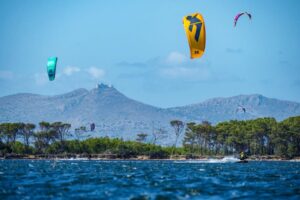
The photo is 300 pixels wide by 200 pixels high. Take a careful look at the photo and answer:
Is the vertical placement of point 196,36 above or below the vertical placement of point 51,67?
below

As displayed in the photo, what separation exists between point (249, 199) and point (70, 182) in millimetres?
21749

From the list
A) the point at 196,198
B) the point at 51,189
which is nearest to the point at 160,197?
the point at 196,198

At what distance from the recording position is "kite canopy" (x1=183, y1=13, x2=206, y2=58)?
2544 inches

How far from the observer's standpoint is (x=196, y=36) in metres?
64.8

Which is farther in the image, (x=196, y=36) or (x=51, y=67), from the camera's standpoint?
(x=51, y=67)

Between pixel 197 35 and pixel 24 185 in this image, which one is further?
pixel 197 35

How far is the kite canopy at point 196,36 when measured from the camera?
212 ft

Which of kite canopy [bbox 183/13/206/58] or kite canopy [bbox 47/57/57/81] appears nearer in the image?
kite canopy [bbox 183/13/206/58]

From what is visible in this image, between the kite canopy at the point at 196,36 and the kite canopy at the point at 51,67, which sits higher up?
the kite canopy at the point at 51,67

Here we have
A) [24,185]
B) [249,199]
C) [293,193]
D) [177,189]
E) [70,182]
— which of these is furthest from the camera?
[70,182]

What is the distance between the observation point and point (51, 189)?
5538 cm

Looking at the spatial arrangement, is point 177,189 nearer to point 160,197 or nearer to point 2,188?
point 160,197

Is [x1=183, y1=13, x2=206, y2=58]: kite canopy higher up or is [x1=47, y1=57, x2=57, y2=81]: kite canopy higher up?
[x1=47, y1=57, x2=57, y2=81]: kite canopy

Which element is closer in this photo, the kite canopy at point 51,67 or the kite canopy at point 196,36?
the kite canopy at point 196,36
